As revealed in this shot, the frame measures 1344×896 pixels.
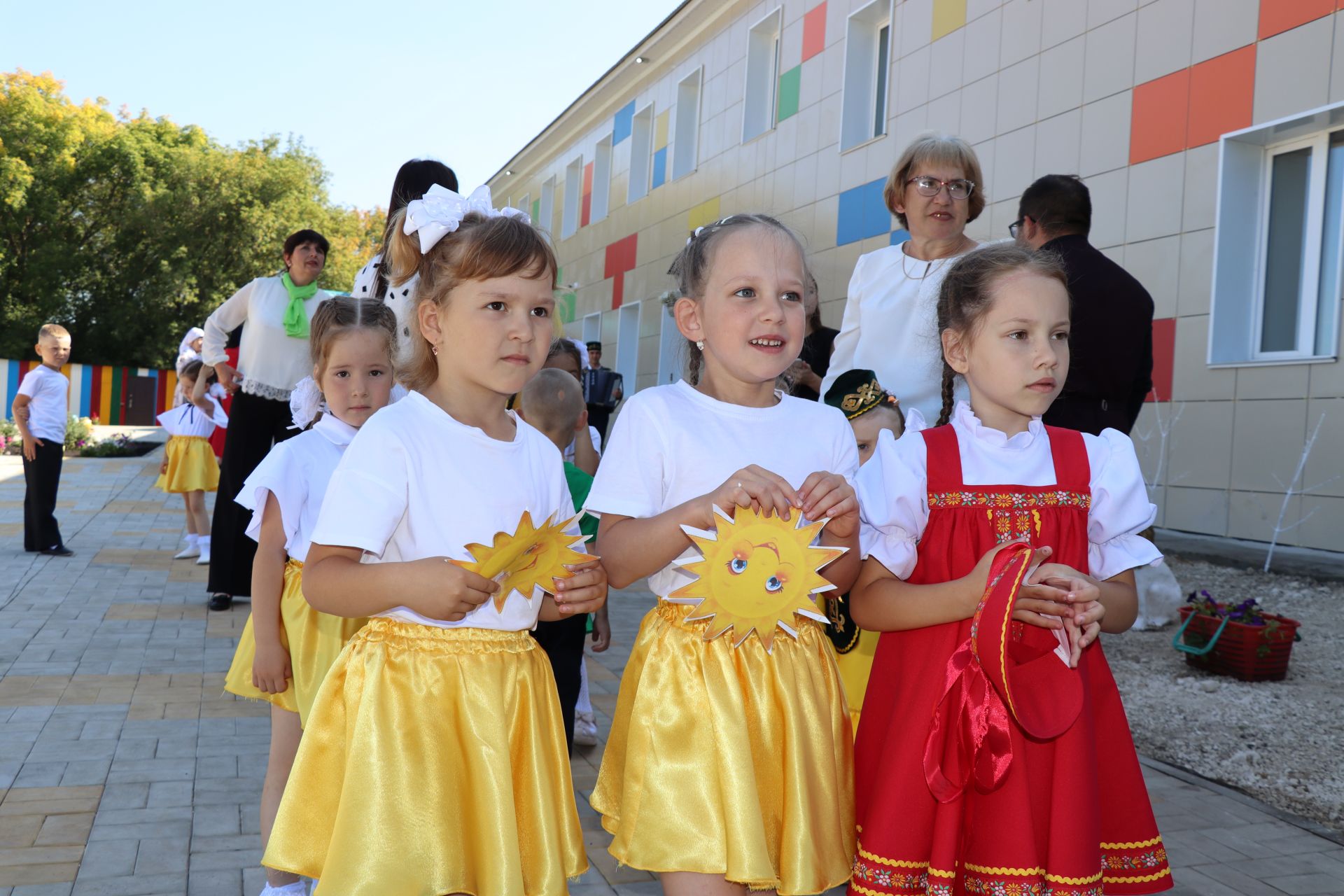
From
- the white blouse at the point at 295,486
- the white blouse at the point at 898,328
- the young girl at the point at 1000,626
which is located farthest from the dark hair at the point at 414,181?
the young girl at the point at 1000,626

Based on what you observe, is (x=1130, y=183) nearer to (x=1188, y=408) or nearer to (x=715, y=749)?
(x=1188, y=408)

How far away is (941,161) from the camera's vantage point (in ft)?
10.5

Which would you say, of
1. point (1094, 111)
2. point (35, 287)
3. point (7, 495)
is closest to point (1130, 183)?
point (1094, 111)

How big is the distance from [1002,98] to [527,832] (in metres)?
7.76

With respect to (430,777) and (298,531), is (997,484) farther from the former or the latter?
(298,531)

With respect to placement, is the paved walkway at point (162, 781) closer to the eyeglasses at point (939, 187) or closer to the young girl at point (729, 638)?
the young girl at point (729, 638)

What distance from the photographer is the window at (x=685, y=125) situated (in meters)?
14.8

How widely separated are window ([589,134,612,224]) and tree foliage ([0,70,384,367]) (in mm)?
14230

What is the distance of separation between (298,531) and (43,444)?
681 centimetres

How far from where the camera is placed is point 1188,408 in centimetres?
663

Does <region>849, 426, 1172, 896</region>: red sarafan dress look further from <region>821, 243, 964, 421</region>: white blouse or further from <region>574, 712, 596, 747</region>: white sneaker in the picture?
<region>574, 712, 596, 747</region>: white sneaker

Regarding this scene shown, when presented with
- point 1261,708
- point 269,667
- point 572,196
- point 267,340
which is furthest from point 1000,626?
point 572,196

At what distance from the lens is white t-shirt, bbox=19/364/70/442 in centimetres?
812

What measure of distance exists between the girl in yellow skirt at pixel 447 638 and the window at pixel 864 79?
30.5ft
